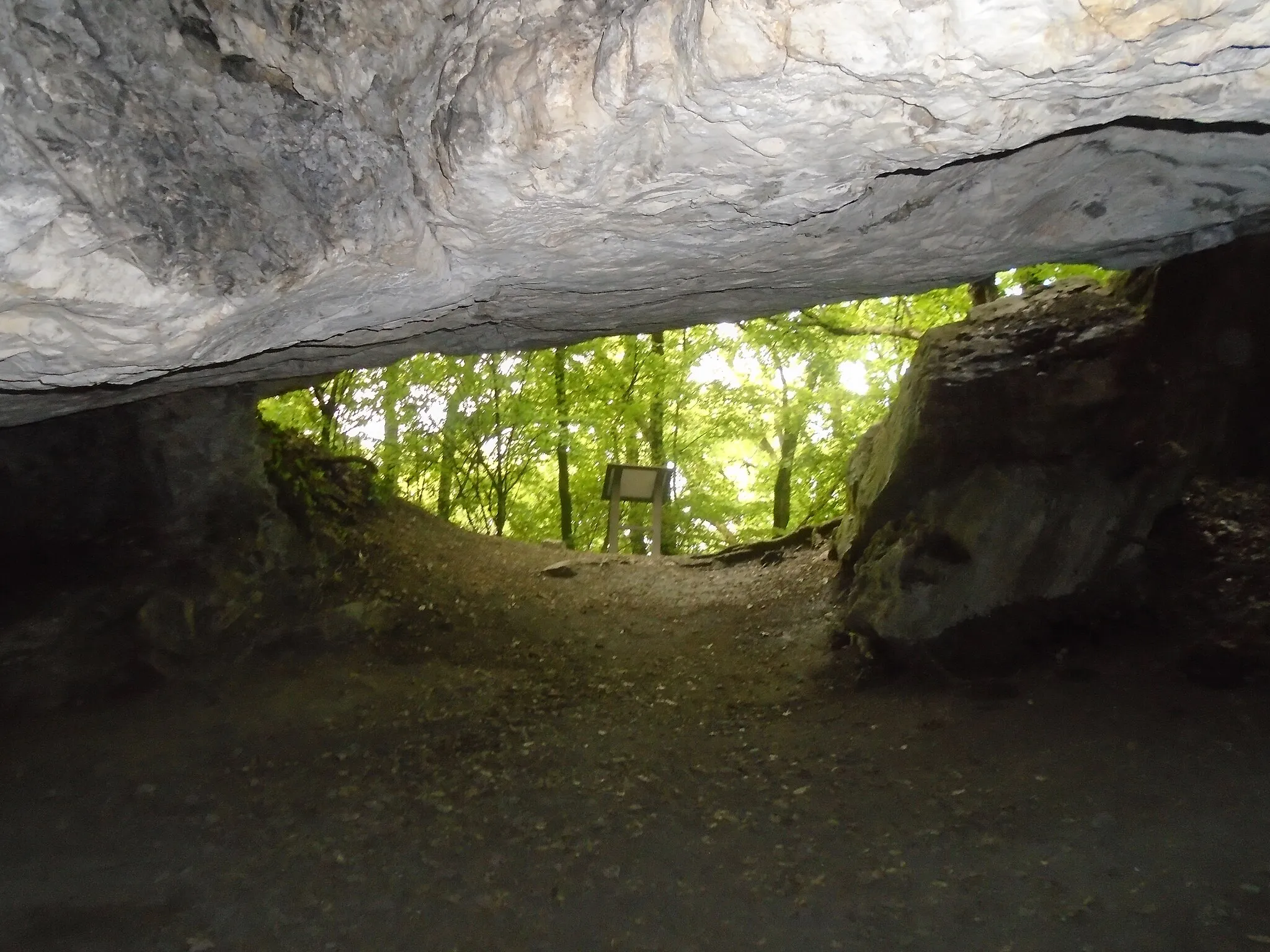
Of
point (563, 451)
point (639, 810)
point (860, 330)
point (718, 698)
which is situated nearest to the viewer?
point (639, 810)

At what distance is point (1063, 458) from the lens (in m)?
7.10

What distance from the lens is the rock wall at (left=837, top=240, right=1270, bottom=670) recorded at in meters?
6.88

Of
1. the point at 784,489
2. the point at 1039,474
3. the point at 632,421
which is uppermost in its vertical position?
the point at 632,421

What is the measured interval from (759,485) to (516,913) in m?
17.1

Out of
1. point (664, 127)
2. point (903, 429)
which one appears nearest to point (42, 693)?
point (664, 127)

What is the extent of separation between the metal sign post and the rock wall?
5854 millimetres

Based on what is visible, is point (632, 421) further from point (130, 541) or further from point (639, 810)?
point (639, 810)

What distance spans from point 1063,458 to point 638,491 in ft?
23.7


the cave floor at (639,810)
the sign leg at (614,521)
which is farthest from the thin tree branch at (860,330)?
the cave floor at (639,810)

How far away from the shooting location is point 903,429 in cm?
815

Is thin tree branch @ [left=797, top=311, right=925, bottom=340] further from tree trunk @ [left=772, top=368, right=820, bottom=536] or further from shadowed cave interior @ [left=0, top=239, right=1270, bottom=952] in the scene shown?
shadowed cave interior @ [left=0, top=239, right=1270, bottom=952]

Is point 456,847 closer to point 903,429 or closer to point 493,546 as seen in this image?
point 903,429

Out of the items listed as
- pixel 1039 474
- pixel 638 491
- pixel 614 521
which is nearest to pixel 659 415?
pixel 638 491

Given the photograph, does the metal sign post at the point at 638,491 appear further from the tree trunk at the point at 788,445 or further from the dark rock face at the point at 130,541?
the dark rock face at the point at 130,541
